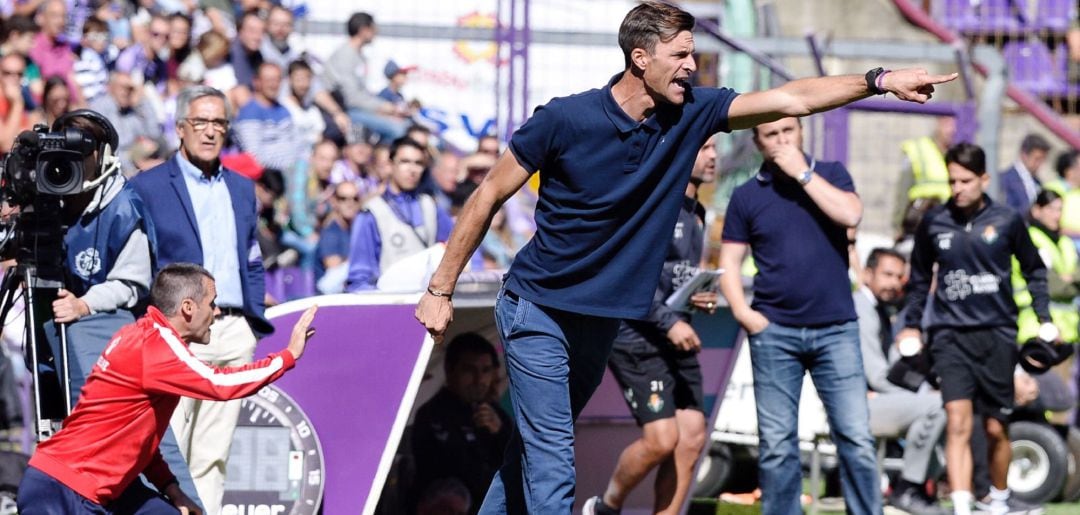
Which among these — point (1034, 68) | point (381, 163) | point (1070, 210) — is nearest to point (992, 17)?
point (1034, 68)

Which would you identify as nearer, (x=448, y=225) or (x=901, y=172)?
(x=448, y=225)

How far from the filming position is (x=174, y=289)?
6.46 meters

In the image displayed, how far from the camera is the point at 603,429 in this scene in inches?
362

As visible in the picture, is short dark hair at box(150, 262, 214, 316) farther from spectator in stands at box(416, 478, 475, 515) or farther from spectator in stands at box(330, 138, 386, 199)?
spectator in stands at box(330, 138, 386, 199)

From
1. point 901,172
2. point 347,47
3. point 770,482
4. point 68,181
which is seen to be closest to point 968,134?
point 901,172

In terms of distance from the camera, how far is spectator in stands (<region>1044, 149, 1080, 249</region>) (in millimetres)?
14023

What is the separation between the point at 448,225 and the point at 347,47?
4.33 metres

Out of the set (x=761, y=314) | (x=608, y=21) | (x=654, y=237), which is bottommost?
(x=761, y=314)

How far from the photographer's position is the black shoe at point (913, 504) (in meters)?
9.71

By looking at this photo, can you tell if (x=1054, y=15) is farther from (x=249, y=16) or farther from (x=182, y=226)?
(x=182, y=226)

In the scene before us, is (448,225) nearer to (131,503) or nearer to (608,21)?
(131,503)

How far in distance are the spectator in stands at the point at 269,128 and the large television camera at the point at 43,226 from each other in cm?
626

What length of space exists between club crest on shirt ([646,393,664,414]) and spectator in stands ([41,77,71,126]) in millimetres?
6494

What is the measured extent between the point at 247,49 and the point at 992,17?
669 centimetres
